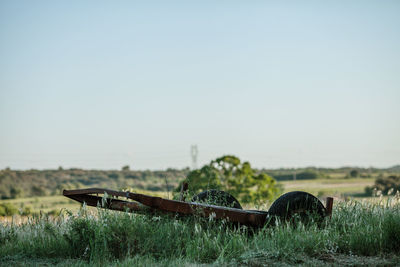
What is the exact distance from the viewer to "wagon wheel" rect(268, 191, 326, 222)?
7.54m

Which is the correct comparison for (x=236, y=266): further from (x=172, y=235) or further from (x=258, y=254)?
(x=172, y=235)

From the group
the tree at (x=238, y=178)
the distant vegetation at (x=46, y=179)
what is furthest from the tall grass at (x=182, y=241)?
the distant vegetation at (x=46, y=179)

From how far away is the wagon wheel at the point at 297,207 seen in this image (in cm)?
754

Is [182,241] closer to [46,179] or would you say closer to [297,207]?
[297,207]

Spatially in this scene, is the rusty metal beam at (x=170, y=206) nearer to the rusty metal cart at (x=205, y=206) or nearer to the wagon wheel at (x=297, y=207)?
the rusty metal cart at (x=205, y=206)

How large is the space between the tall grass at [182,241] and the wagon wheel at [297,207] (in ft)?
0.66

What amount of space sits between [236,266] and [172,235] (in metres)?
1.51

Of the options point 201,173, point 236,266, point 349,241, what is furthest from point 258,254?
point 201,173

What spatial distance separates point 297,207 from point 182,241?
2.02m

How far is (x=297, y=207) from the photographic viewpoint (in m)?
7.66

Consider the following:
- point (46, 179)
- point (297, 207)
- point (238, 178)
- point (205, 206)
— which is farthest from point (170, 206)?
point (46, 179)

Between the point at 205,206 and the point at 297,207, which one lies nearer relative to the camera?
the point at 205,206

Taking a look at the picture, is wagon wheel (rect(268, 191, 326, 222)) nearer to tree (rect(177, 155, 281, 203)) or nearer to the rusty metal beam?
the rusty metal beam

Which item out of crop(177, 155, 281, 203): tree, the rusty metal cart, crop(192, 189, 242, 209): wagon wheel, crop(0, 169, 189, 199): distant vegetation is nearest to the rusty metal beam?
the rusty metal cart
